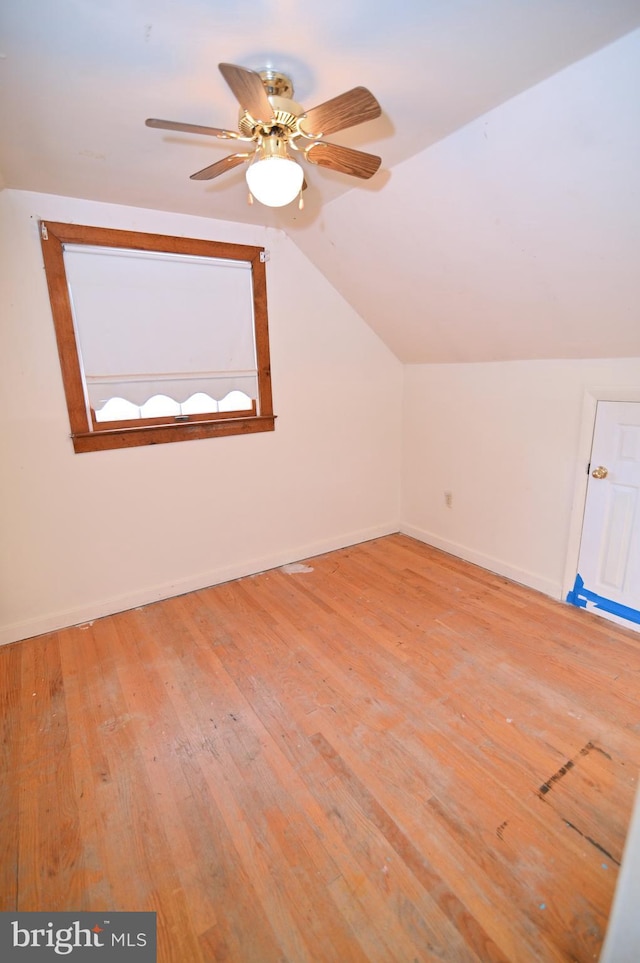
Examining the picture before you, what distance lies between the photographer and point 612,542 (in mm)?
2414

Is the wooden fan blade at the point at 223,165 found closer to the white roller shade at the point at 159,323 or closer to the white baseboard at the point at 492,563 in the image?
the white roller shade at the point at 159,323

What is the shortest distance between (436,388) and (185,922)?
3176 mm

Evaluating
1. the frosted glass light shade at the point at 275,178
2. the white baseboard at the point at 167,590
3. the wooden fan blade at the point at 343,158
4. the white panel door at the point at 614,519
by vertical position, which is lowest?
the white baseboard at the point at 167,590

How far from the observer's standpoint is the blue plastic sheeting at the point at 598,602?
2379 mm

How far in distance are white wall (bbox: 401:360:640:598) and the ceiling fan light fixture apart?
6.21 ft

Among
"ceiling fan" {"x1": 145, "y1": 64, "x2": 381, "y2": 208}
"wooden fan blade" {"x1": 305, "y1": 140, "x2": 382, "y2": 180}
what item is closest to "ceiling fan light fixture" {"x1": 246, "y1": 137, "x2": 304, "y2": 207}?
"ceiling fan" {"x1": 145, "y1": 64, "x2": 381, "y2": 208}

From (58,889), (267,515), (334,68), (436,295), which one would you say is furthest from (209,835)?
(436,295)

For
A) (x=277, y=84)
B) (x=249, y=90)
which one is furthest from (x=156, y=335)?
(x=249, y=90)

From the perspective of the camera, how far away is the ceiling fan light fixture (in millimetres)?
1369

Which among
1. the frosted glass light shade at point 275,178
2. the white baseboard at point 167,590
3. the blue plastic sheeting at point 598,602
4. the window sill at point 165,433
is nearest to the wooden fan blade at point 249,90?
the frosted glass light shade at point 275,178

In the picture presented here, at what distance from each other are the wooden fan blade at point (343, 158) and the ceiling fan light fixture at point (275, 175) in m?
0.12

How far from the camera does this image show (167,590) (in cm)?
286

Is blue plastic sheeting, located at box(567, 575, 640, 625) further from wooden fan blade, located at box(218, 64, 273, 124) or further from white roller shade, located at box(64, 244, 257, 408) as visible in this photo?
wooden fan blade, located at box(218, 64, 273, 124)

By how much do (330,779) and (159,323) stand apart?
2.47 metres
